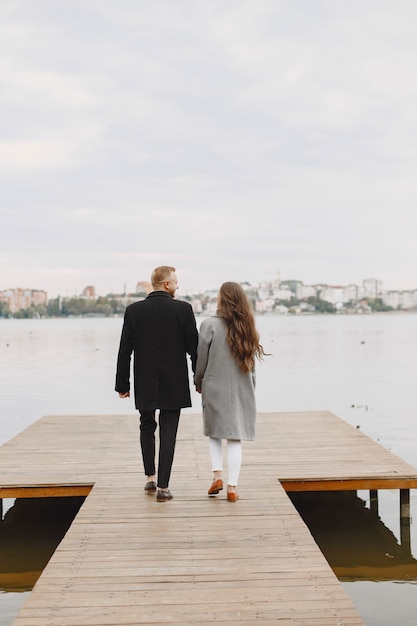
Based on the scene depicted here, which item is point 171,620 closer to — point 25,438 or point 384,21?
point 25,438

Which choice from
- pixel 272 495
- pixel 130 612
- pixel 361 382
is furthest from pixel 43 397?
pixel 130 612

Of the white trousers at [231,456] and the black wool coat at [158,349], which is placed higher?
the black wool coat at [158,349]

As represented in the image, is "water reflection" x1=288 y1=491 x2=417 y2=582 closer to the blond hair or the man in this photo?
the man

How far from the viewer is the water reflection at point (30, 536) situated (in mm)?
7172

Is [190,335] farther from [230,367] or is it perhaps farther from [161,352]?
[230,367]

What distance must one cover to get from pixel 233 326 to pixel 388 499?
526cm

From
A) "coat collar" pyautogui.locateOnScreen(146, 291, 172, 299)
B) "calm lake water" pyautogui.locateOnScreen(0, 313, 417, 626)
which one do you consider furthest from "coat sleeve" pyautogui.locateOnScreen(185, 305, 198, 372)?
"calm lake water" pyautogui.locateOnScreen(0, 313, 417, 626)

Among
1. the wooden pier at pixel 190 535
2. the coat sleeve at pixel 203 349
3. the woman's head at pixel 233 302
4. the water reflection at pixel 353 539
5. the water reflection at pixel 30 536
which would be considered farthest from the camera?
the water reflection at pixel 353 539

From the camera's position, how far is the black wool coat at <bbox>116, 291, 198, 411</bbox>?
6.28 meters

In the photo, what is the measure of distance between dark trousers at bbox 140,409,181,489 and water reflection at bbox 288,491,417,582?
2.08 m

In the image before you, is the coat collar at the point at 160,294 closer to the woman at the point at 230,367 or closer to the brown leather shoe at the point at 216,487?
the woman at the point at 230,367

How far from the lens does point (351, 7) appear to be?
90.9 ft

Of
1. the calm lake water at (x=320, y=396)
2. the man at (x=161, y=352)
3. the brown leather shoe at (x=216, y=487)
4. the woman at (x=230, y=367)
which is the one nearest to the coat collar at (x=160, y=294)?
the man at (x=161, y=352)

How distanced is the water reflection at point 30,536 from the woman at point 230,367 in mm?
2462
